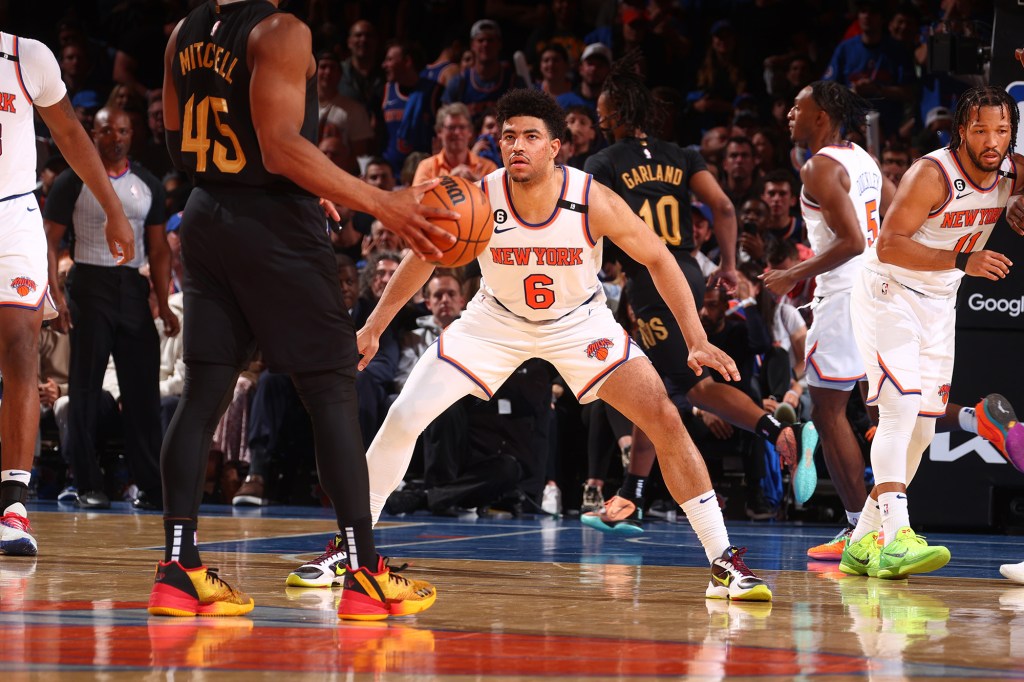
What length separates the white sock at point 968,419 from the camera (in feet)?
21.4

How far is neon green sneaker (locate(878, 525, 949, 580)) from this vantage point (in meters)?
5.32

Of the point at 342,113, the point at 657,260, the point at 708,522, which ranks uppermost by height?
the point at 342,113

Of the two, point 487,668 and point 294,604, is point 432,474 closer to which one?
point 294,604

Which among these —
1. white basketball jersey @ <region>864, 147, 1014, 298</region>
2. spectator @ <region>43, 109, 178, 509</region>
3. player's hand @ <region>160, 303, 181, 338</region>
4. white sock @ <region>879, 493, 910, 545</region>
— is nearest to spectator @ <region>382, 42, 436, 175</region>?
spectator @ <region>43, 109, 178, 509</region>

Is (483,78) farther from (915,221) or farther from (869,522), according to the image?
(869,522)

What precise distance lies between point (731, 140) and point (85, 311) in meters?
5.63

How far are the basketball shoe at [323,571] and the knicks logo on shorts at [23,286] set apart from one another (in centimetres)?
188

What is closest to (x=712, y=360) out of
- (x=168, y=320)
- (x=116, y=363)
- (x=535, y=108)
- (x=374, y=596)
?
(x=535, y=108)

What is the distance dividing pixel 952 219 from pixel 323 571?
3.16m

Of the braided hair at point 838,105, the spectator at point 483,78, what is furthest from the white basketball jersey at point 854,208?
the spectator at point 483,78

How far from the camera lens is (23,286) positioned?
580cm

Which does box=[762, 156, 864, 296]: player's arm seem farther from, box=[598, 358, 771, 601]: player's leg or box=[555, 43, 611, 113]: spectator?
box=[555, 43, 611, 113]: spectator

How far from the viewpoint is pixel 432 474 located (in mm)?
9273

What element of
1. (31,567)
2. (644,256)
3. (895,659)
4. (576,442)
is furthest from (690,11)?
(895,659)
